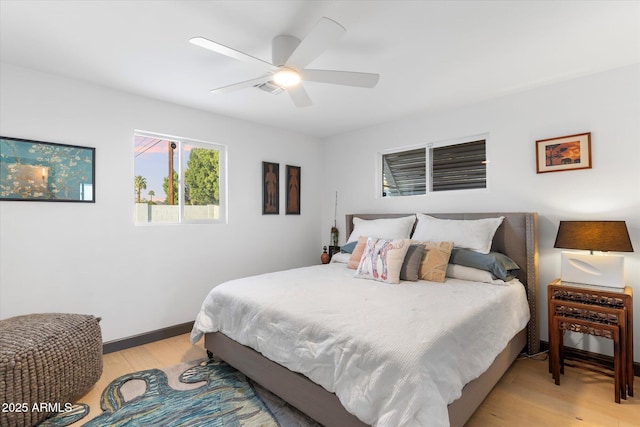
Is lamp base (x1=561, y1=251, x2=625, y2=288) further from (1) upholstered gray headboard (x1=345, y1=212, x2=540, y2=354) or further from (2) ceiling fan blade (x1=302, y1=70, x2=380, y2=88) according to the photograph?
(2) ceiling fan blade (x1=302, y1=70, x2=380, y2=88)

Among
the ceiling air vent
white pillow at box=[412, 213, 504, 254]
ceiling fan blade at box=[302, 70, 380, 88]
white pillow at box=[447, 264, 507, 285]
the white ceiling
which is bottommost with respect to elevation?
white pillow at box=[447, 264, 507, 285]

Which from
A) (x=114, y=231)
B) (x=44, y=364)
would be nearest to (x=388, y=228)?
(x=114, y=231)

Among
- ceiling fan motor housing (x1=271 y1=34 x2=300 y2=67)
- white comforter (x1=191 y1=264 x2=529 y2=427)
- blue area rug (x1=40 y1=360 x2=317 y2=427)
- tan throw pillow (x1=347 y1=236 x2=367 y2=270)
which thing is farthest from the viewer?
tan throw pillow (x1=347 y1=236 x2=367 y2=270)

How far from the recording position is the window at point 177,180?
10.3 ft

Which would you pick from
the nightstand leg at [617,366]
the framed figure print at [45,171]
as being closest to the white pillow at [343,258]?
the nightstand leg at [617,366]

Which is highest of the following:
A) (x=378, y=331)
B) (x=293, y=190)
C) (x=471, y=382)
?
(x=293, y=190)

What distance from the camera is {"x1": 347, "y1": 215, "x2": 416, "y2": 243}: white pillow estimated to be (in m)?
3.25

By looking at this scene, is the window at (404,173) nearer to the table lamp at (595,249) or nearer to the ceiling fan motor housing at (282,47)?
the table lamp at (595,249)

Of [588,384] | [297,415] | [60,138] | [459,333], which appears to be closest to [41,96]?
[60,138]

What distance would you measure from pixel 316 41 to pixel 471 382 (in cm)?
201

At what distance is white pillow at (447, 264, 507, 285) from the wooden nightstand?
0.39 metres

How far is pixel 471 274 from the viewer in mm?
2584

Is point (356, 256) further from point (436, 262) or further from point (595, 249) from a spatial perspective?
point (595, 249)

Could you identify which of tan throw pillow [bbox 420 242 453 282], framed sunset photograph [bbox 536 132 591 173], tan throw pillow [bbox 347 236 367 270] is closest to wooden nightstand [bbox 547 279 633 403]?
tan throw pillow [bbox 420 242 453 282]
